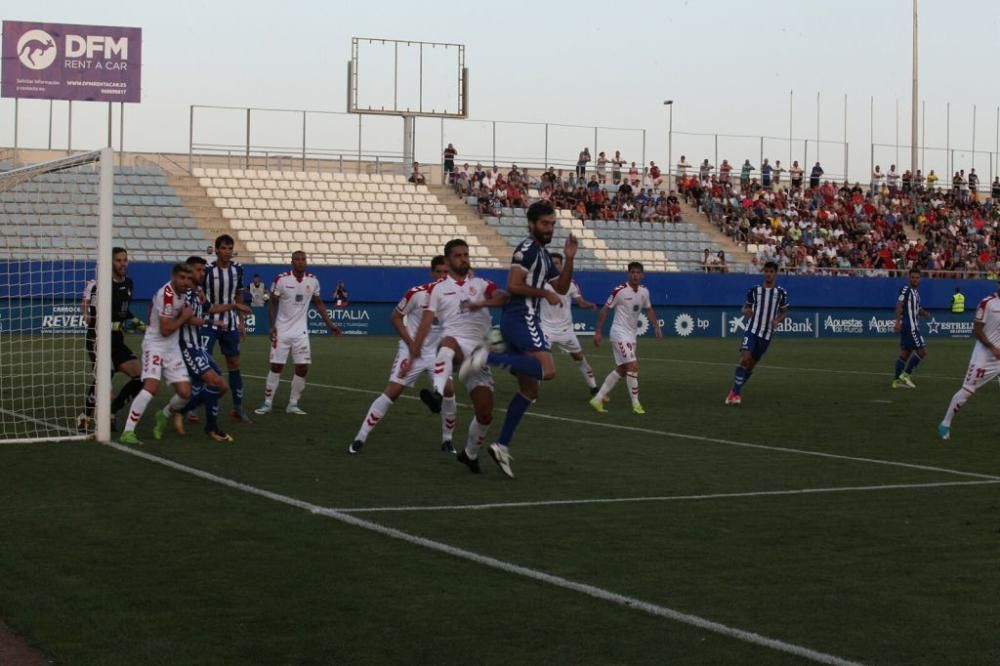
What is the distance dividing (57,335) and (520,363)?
11603mm

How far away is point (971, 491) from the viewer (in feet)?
35.9

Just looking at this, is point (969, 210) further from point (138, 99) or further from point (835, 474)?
point (835, 474)

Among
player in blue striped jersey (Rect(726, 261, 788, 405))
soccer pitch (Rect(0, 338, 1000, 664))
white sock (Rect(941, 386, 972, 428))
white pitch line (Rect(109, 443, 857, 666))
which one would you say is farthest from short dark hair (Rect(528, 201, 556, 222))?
player in blue striped jersey (Rect(726, 261, 788, 405))

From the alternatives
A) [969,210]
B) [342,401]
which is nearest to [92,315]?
[342,401]

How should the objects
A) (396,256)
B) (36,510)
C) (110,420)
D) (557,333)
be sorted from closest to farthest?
(36,510)
(110,420)
(557,333)
(396,256)

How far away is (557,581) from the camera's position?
7.35 m

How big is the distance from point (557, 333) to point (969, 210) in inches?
1717

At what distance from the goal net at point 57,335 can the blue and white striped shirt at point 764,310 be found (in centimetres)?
912

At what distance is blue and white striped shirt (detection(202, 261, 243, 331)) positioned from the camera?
16.0 metres

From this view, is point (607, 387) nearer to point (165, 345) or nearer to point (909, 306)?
point (165, 345)

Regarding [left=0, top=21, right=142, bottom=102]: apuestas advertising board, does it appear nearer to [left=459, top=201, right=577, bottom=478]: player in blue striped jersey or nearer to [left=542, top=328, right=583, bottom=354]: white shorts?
[left=542, top=328, right=583, bottom=354]: white shorts

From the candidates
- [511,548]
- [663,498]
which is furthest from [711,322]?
[511,548]

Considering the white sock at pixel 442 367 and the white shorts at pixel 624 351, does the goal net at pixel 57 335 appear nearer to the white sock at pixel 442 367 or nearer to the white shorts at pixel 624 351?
the white sock at pixel 442 367

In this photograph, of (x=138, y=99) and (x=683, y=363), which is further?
(x=138, y=99)
